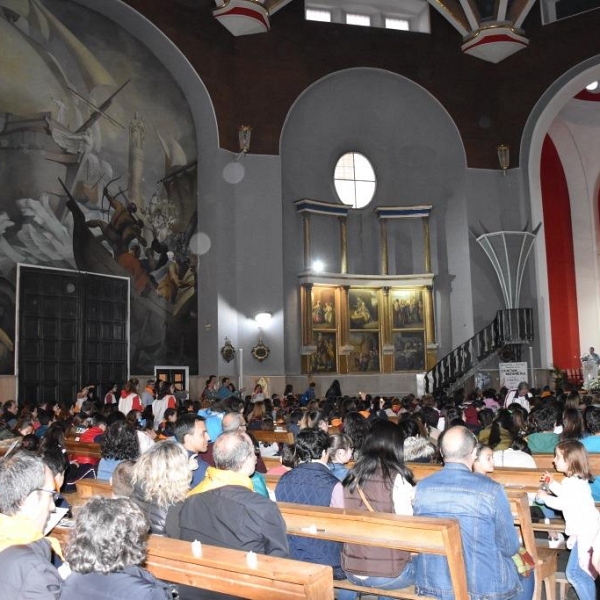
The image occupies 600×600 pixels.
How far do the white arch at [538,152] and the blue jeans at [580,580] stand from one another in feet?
54.6

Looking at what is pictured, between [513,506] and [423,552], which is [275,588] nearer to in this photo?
[423,552]

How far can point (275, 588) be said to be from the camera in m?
2.74

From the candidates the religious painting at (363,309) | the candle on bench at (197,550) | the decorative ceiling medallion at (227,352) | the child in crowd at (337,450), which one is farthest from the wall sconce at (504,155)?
the candle on bench at (197,550)

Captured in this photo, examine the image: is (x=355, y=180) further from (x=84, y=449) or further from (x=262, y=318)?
(x=84, y=449)

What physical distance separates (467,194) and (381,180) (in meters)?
2.48

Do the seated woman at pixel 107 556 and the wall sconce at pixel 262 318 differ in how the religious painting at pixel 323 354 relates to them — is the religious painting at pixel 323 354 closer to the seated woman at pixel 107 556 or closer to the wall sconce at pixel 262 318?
the wall sconce at pixel 262 318

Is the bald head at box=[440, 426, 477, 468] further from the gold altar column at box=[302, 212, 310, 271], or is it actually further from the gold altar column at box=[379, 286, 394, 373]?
the gold altar column at box=[379, 286, 394, 373]

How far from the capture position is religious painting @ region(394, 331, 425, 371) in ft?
67.5

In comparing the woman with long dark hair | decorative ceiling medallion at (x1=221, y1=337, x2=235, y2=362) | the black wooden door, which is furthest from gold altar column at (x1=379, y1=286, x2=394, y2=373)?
the woman with long dark hair

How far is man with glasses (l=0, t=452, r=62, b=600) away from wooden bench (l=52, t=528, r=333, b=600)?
1.54 ft

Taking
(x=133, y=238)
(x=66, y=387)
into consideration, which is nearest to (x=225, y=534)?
(x=66, y=387)

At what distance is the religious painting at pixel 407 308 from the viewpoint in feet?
67.9

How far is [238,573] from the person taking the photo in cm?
288

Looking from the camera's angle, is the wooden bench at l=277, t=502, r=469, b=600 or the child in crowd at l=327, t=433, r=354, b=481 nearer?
the wooden bench at l=277, t=502, r=469, b=600
